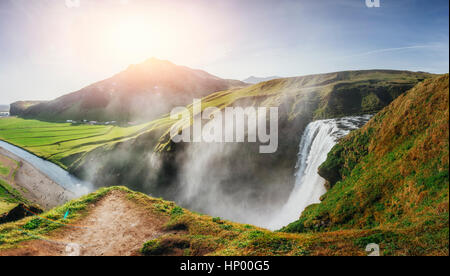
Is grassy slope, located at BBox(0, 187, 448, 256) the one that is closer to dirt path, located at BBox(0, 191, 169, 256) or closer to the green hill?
dirt path, located at BBox(0, 191, 169, 256)

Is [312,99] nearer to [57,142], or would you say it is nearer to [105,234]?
[105,234]

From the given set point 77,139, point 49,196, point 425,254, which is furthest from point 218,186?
point 77,139

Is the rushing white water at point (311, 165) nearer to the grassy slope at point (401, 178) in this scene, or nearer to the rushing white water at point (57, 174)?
the grassy slope at point (401, 178)

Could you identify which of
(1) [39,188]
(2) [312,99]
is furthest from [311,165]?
(1) [39,188]

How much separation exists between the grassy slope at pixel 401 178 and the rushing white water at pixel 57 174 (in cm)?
6841

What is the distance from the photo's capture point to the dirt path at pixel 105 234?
42.2ft

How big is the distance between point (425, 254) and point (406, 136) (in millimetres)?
11351

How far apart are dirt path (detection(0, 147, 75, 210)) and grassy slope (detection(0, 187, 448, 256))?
140 ft

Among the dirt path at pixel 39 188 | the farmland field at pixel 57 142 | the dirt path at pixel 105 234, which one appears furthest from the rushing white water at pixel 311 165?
the farmland field at pixel 57 142

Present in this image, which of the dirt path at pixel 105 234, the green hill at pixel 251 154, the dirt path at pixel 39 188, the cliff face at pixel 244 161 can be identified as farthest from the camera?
the dirt path at pixel 39 188

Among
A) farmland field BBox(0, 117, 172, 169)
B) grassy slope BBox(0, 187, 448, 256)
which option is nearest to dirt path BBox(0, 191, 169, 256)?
grassy slope BBox(0, 187, 448, 256)

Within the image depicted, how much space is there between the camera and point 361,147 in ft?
73.6

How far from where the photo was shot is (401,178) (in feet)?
47.2
